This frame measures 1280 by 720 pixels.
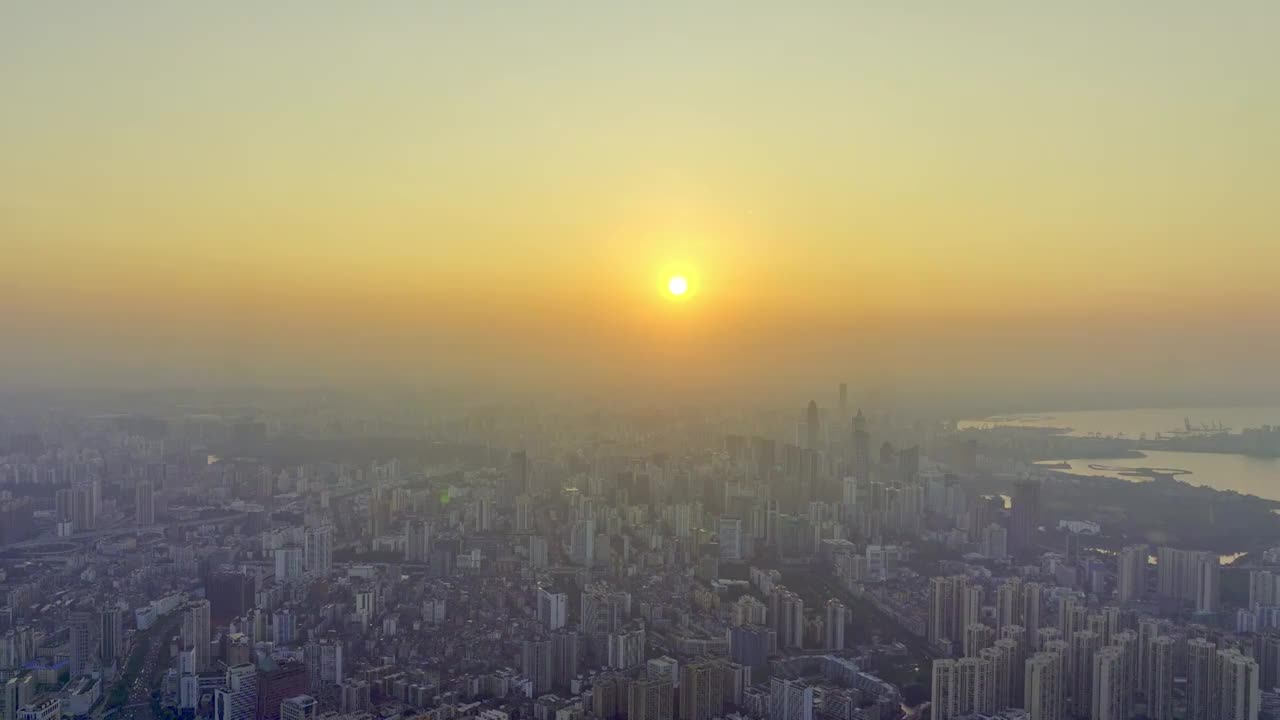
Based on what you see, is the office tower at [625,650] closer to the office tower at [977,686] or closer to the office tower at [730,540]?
the office tower at [977,686]

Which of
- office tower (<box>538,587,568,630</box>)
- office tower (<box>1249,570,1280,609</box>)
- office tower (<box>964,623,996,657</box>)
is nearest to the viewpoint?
office tower (<box>964,623,996,657</box>)

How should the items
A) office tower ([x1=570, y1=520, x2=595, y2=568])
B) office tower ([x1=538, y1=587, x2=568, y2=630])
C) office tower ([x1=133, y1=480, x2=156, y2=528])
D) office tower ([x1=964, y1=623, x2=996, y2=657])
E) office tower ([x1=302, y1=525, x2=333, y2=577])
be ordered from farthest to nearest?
1. office tower ([x1=133, y1=480, x2=156, y2=528])
2. office tower ([x1=570, y1=520, x2=595, y2=568])
3. office tower ([x1=302, y1=525, x2=333, y2=577])
4. office tower ([x1=538, y1=587, x2=568, y2=630])
5. office tower ([x1=964, y1=623, x2=996, y2=657])

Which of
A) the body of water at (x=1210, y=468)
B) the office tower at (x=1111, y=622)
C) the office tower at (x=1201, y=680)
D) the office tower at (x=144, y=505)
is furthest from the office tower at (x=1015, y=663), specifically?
the office tower at (x=144, y=505)

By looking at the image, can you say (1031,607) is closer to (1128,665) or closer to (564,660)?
(1128,665)

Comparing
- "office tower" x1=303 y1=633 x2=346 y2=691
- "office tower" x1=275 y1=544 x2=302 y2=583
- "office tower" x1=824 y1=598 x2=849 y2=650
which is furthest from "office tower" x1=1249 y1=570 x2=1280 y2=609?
"office tower" x1=275 y1=544 x2=302 y2=583

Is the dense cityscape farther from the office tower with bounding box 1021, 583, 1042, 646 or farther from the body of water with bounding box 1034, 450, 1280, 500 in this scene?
the body of water with bounding box 1034, 450, 1280, 500

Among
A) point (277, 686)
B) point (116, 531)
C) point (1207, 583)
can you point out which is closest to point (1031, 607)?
point (1207, 583)
